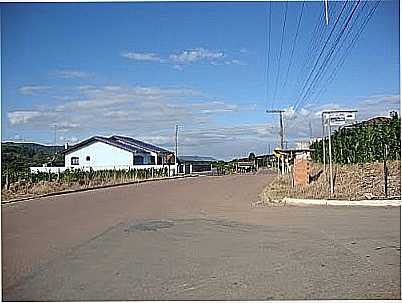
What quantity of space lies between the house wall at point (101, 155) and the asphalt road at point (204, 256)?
4675cm

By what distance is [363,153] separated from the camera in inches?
1028

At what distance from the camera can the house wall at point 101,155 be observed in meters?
60.4

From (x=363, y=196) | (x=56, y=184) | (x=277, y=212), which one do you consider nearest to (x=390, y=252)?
(x=277, y=212)

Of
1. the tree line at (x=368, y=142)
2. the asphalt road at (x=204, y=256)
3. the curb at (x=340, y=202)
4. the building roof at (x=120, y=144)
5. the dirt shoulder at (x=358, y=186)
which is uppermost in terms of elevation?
the building roof at (x=120, y=144)

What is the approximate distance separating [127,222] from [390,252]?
6.31 meters

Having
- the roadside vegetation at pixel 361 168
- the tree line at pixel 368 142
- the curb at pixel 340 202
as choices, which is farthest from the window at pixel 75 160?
the curb at pixel 340 202

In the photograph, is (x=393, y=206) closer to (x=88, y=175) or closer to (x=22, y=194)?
(x=22, y=194)

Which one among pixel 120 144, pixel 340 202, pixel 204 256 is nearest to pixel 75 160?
pixel 120 144

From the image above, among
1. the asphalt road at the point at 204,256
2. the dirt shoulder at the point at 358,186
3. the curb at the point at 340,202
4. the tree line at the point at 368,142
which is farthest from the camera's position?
the tree line at the point at 368,142

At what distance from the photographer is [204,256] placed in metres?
7.90

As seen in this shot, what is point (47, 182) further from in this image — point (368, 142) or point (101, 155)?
point (101, 155)

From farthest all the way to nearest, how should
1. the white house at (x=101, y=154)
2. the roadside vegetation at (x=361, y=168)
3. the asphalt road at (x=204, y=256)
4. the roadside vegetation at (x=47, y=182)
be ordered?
the white house at (x=101, y=154) → the roadside vegetation at (x=47, y=182) → the roadside vegetation at (x=361, y=168) → the asphalt road at (x=204, y=256)

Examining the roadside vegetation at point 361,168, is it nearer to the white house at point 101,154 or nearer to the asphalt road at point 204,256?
the asphalt road at point 204,256

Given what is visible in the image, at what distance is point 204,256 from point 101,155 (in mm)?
Answer: 54040
